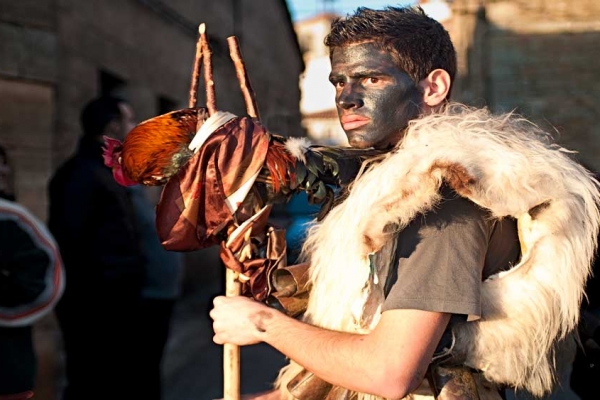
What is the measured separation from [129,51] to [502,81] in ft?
23.3

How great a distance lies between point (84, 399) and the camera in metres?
4.35

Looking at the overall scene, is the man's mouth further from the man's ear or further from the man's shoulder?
the man's shoulder

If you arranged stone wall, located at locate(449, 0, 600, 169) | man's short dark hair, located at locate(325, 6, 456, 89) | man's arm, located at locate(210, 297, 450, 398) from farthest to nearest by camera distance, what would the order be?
1. stone wall, located at locate(449, 0, 600, 169)
2. man's short dark hair, located at locate(325, 6, 456, 89)
3. man's arm, located at locate(210, 297, 450, 398)

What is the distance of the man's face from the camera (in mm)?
1993

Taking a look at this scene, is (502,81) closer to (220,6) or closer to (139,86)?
(220,6)

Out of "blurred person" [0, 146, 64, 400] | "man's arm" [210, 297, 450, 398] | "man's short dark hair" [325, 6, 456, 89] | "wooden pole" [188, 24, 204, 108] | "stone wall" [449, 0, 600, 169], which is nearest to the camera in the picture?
"man's arm" [210, 297, 450, 398]

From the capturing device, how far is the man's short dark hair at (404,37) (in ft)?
6.52

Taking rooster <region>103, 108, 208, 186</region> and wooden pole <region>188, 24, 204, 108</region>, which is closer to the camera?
rooster <region>103, 108, 208, 186</region>

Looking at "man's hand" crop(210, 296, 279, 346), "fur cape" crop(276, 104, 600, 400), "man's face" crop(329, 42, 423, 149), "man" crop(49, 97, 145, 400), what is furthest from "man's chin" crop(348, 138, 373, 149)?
"man" crop(49, 97, 145, 400)

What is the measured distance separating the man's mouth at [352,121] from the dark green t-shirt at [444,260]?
0.33 metres

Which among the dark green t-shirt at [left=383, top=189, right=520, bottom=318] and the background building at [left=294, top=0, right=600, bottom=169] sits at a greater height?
the background building at [left=294, top=0, right=600, bottom=169]

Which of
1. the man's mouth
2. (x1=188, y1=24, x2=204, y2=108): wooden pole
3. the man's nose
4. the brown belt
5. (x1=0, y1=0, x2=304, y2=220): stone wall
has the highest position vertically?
(x1=0, y1=0, x2=304, y2=220): stone wall

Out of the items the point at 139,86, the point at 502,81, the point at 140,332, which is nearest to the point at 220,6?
the point at 139,86

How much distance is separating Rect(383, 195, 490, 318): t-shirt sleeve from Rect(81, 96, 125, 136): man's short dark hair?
9.93ft
